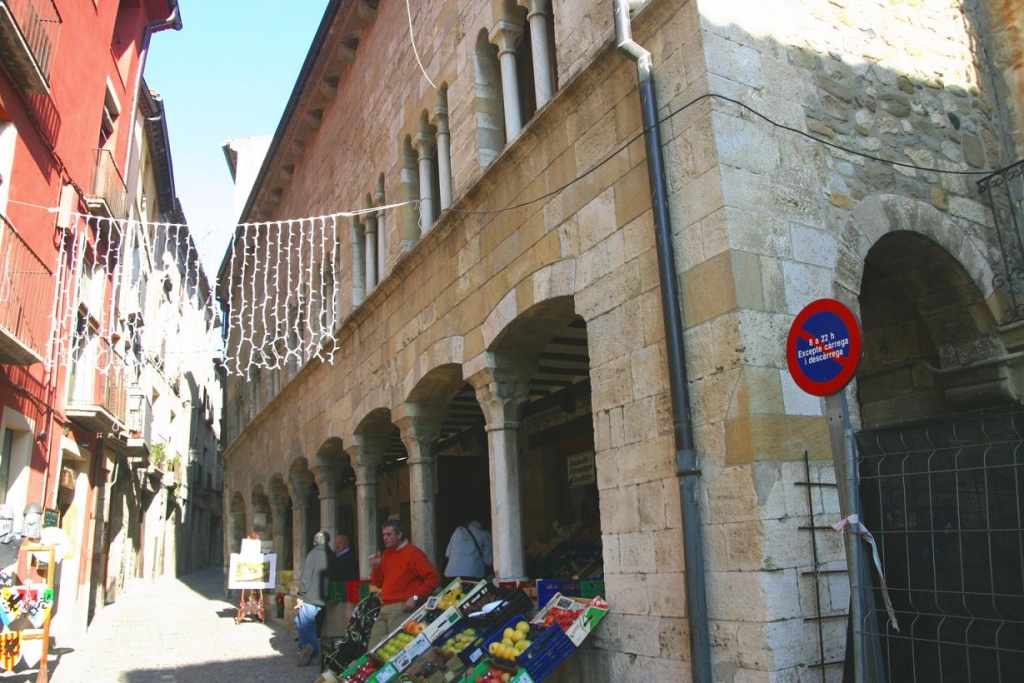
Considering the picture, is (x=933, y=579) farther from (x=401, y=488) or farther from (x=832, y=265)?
(x=401, y=488)

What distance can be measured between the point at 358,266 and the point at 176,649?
5598 mm

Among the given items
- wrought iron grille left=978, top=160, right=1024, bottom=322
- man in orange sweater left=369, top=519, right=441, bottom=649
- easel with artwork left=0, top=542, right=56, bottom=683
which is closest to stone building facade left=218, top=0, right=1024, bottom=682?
wrought iron grille left=978, top=160, right=1024, bottom=322

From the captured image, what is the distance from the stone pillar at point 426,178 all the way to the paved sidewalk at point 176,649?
16.4ft

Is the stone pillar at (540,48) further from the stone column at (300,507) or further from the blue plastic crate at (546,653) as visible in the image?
the stone column at (300,507)

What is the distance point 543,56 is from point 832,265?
312 cm

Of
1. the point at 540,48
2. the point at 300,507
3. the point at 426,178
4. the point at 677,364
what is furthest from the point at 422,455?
the point at 300,507

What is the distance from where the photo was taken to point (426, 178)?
9.40 m

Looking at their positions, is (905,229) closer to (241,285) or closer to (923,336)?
(923,336)

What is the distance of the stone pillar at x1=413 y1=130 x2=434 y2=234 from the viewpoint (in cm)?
934

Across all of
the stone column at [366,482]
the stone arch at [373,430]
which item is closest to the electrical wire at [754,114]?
the stone arch at [373,430]

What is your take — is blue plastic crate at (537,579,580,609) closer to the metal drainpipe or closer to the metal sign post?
the metal drainpipe

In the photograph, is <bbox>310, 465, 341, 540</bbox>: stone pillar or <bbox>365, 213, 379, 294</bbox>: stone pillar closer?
<bbox>365, 213, 379, 294</bbox>: stone pillar

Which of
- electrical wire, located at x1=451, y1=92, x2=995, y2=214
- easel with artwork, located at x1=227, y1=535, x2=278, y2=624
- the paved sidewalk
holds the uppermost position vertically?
electrical wire, located at x1=451, y1=92, x2=995, y2=214

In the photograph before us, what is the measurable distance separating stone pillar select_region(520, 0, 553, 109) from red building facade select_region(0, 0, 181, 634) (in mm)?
4069
